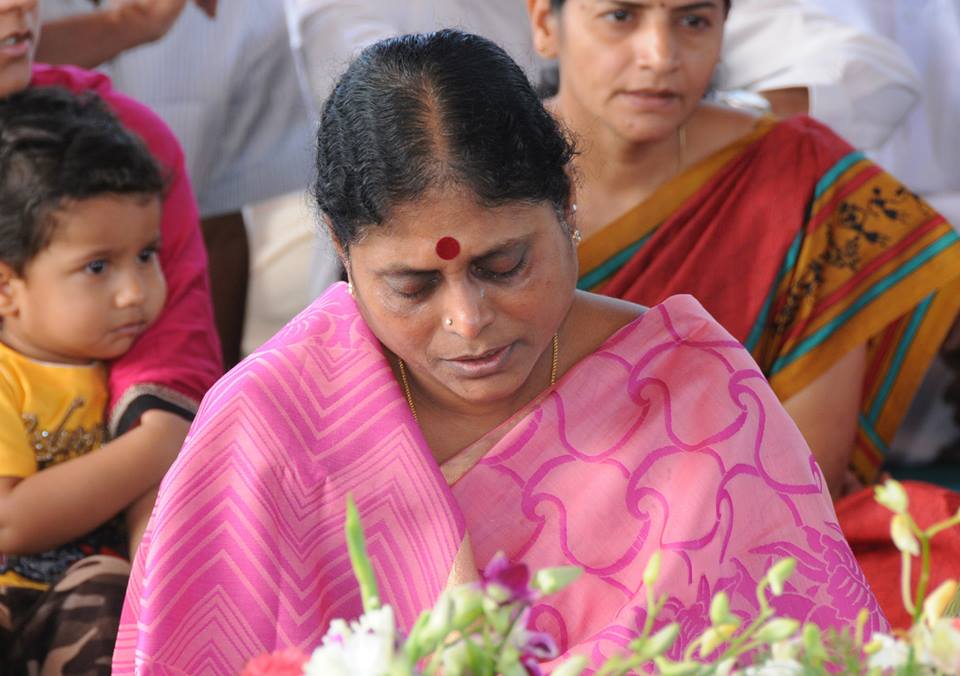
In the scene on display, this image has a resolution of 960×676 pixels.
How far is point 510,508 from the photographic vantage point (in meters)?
1.83

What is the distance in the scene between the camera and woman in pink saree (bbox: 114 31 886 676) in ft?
5.55

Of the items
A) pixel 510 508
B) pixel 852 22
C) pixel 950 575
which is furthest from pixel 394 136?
pixel 852 22

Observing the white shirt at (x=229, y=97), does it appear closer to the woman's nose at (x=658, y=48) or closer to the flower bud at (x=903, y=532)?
the woman's nose at (x=658, y=48)

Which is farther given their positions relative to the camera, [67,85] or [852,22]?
[852,22]

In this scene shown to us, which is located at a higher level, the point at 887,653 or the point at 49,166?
the point at 887,653

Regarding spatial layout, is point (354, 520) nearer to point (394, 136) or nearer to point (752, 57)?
point (394, 136)

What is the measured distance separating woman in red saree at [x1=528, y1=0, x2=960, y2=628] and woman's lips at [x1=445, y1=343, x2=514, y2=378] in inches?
38.7

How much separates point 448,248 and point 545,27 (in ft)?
4.21

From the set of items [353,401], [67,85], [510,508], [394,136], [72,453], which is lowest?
[72,453]

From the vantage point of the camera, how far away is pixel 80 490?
226cm

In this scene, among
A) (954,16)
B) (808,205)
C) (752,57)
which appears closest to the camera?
(808,205)

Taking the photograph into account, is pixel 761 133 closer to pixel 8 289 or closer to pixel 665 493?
pixel 665 493

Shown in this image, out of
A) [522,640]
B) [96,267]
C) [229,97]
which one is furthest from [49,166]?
[229,97]

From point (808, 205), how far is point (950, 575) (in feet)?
2.54
